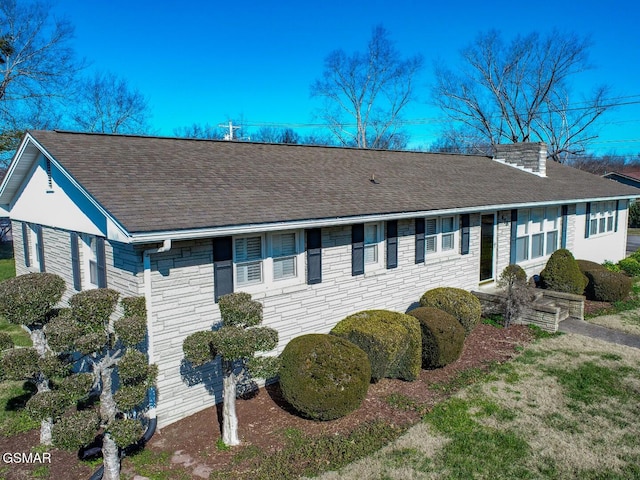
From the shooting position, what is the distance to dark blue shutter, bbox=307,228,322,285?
8312 mm

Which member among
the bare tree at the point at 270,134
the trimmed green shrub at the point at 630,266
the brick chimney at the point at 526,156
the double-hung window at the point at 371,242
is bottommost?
the trimmed green shrub at the point at 630,266

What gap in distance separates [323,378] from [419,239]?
491cm

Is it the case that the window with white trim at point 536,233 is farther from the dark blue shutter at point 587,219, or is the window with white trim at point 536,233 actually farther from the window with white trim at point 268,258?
the window with white trim at point 268,258

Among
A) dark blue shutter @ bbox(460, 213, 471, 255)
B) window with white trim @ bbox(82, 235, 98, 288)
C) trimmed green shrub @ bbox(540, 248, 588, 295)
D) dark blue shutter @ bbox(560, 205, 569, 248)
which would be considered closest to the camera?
window with white trim @ bbox(82, 235, 98, 288)

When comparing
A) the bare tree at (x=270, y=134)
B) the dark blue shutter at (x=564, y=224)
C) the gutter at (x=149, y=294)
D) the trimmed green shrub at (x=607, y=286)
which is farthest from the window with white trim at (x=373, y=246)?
the bare tree at (x=270, y=134)

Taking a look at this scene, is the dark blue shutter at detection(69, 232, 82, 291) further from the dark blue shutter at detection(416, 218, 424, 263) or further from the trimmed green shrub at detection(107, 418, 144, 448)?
the dark blue shutter at detection(416, 218, 424, 263)

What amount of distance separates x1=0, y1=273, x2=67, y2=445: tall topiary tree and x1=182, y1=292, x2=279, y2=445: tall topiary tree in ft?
4.98

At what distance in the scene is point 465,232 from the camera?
11.7 metres

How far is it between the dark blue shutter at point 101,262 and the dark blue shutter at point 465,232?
26.6 ft

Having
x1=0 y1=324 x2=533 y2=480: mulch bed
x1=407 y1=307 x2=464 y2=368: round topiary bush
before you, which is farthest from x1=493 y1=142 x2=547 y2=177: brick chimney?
x1=0 y1=324 x2=533 y2=480: mulch bed

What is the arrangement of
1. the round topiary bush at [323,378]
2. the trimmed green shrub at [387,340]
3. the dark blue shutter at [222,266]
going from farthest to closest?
the trimmed green shrub at [387,340] → the dark blue shutter at [222,266] → the round topiary bush at [323,378]

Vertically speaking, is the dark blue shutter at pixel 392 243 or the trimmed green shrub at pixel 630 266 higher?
the dark blue shutter at pixel 392 243

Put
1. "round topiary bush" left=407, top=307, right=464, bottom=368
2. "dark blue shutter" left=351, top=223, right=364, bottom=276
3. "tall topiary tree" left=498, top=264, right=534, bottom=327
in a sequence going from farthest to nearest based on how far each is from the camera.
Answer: "tall topiary tree" left=498, top=264, right=534, bottom=327 → "dark blue shutter" left=351, top=223, right=364, bottom=276 → "round topiary bush" left=407, top=307, right=464, bottom=368

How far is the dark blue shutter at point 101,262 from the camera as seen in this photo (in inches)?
301
